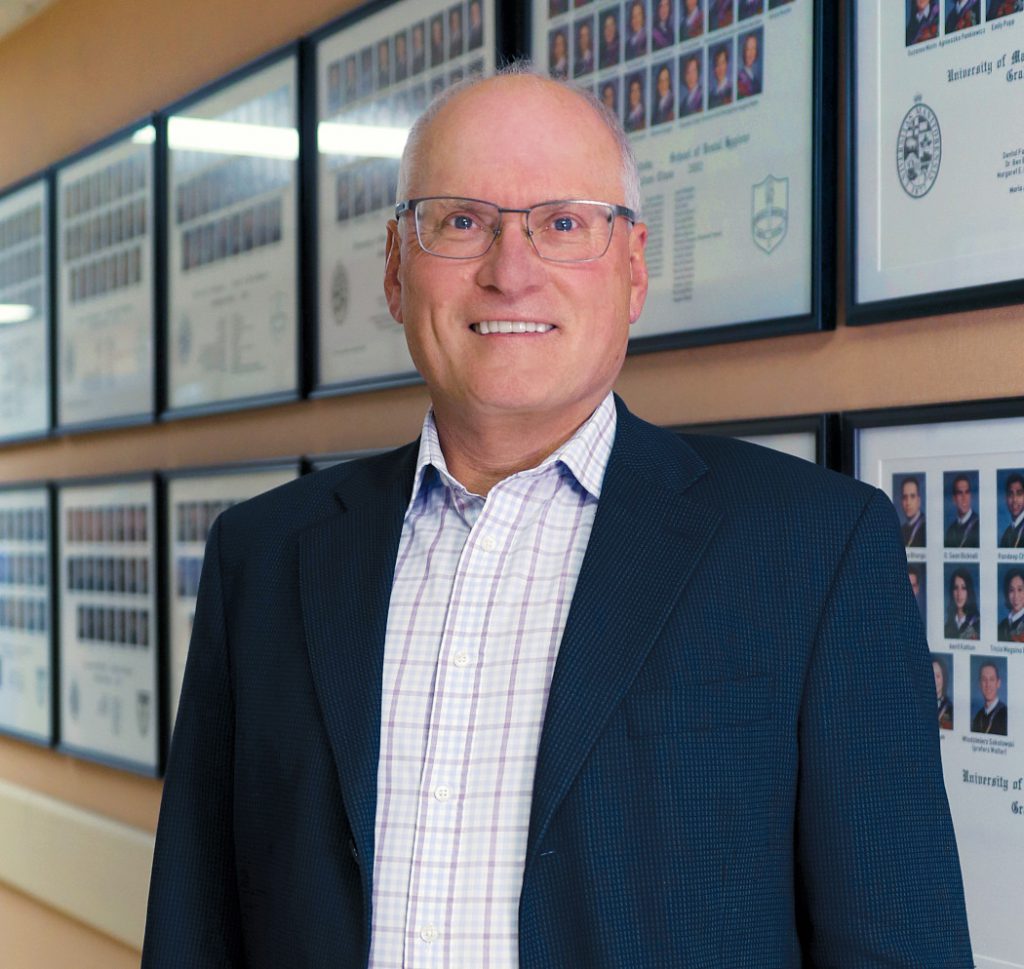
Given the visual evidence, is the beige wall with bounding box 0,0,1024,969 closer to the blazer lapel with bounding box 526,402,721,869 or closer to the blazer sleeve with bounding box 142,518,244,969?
the blazer lapel with bounding box 526,402,721,869

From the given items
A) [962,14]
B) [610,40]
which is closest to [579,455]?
[962,14]

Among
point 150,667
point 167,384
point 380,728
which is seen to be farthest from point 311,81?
point 380,728

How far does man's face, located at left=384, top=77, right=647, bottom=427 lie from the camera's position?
1.27 meters

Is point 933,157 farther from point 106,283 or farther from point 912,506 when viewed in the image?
point 106,283

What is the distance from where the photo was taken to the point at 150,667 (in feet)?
10.3

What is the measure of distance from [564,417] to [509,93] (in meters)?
0.33

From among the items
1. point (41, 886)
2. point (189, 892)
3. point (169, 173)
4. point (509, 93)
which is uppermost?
point (169, 173)

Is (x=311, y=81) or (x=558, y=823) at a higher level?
(x=311, y=81)

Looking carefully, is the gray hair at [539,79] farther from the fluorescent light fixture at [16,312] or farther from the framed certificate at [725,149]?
the fluorescent light fixture at [16,312]

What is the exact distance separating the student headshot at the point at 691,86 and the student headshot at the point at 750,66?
0.24ft

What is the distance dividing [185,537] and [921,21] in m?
2.05

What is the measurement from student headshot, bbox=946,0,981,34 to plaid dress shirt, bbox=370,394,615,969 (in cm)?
61

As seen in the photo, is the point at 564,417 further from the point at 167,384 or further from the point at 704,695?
the point at 167,384

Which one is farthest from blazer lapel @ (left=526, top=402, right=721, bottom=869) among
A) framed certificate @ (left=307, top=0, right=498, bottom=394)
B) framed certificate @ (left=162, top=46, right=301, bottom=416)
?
framed certificate @ (left=162, top=46, right=301, bottom=416)
